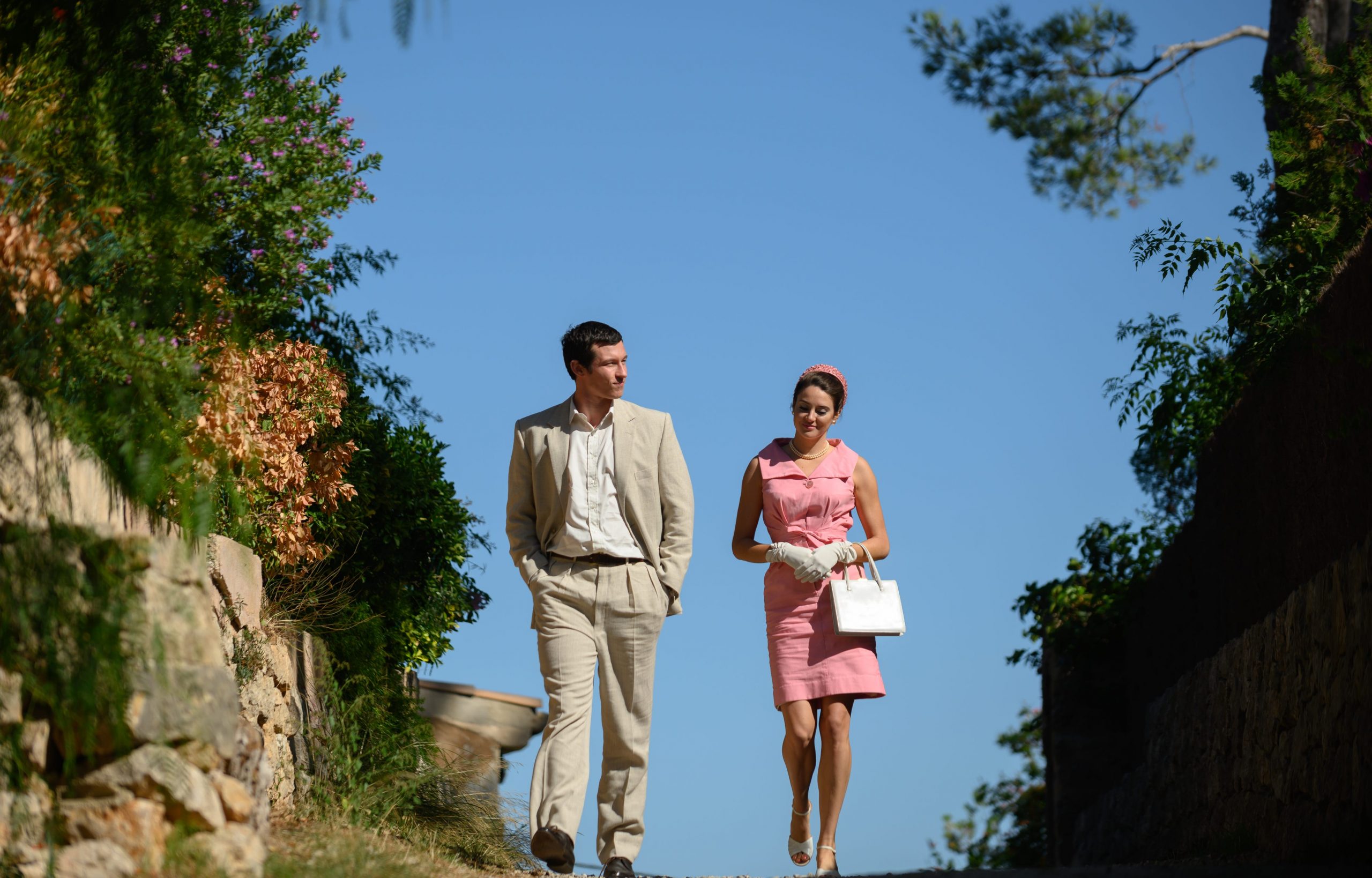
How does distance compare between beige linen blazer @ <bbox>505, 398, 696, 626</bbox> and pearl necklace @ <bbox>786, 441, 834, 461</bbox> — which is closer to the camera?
beige linen blazer @ <bbox>505, 398, 696, 626</bbox>

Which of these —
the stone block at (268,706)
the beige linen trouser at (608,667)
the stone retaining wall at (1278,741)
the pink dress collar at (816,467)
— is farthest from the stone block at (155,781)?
the stone retaining wall at (1278,741)

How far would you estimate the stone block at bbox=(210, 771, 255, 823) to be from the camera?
3.91 meters

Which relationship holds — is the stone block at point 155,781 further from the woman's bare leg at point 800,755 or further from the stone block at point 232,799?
the woman's bare leg at point 800,755

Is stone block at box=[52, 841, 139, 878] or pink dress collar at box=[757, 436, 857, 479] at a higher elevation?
pink dress collar at box=[757, 436, 857, 479]

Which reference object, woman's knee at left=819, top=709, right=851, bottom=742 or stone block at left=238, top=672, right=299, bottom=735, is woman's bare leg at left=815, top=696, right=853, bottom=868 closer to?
woman's knee at left=819, top=709, right=851, bottom=742

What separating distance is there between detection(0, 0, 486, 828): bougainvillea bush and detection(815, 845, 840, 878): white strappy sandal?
2429mm

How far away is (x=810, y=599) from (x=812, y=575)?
0.67ft

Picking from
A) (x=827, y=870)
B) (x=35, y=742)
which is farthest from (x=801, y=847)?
(x=35, y=742)

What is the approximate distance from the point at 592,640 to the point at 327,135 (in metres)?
3.56

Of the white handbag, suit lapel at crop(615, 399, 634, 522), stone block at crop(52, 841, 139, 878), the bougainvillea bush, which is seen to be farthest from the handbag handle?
stone block at crop(52, 841, 139, 878)

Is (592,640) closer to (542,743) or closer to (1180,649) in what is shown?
(542,743)

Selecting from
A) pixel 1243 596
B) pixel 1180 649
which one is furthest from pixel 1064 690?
pixel 1243 596

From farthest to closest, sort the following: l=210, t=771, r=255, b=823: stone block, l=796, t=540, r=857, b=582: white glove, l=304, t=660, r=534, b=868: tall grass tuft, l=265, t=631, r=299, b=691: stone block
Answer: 1. l=796, t=540, r=857, b=582: white glove
2. l=265, t=631, r=299, b=691: stone block
3. l=304, t=660, r=534, b=868: tall grass tuft
4. l=210, t=771, r=255, b=823: stone block

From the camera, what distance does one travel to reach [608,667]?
19.6ft
